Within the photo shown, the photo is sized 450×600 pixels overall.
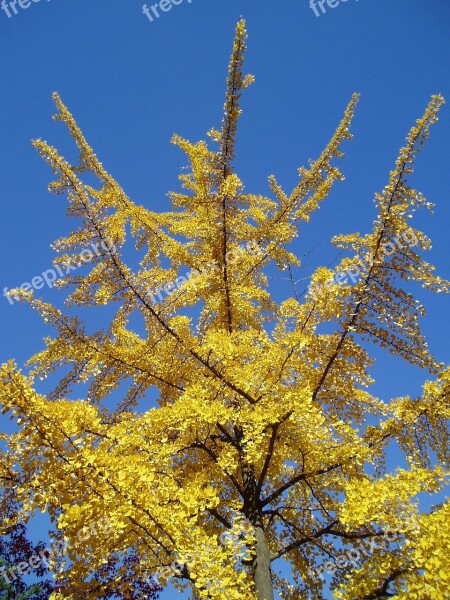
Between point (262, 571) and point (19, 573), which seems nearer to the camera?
point (262, 571)

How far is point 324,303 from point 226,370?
1403 millimetres

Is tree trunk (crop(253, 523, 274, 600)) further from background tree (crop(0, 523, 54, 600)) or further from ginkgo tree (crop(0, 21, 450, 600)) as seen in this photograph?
background tree (crop(0, 523, 54, 600))

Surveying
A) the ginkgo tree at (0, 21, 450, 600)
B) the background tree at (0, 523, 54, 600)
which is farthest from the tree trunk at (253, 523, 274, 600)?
the background tree at (0, 523, 54, 600)

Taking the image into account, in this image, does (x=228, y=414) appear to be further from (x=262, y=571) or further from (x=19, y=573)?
(x=19, y=573)

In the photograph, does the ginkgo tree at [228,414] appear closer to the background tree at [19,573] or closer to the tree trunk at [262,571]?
the tree trunk at [262,571]

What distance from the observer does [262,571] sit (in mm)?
4574

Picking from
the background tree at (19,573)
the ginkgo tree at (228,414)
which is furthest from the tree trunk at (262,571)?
the background tree at (19,573)

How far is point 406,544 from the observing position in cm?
367

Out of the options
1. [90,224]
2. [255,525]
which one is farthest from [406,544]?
[90,224]

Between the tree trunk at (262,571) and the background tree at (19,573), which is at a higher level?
the background tree at (19,573)

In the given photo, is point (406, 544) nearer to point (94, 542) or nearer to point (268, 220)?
point (94, 542)

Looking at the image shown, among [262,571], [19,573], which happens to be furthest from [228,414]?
[19,573]

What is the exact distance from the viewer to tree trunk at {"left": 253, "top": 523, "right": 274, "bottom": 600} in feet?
14.4

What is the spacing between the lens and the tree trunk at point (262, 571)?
14.4 ft
